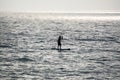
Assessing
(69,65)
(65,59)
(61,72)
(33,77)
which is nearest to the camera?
(33,77)

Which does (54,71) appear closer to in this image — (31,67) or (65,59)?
(31,67)

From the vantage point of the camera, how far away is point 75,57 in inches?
1804

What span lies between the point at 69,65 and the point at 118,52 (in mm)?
12616

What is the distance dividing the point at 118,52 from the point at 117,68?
12.2 metres

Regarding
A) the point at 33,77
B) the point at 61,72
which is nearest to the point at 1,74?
the point at 33,77

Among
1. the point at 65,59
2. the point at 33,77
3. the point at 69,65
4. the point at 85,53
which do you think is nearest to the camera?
the point at 33,77

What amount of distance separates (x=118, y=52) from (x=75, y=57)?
7668 mm

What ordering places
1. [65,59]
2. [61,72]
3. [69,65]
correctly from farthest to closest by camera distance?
[65,59]
[69,65]
[61,72]

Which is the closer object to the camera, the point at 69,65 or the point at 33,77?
the point at 33,77

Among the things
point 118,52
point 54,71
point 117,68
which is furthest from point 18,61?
point 118,52

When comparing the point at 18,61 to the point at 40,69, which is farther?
the point at 18,61

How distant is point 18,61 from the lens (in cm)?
4178

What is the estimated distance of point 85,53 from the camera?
163ft

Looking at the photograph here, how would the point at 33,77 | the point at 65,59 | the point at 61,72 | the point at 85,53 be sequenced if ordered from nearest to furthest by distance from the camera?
the point at 33,77
the point at 61,72
the point at 65,59
the point at 85,53
